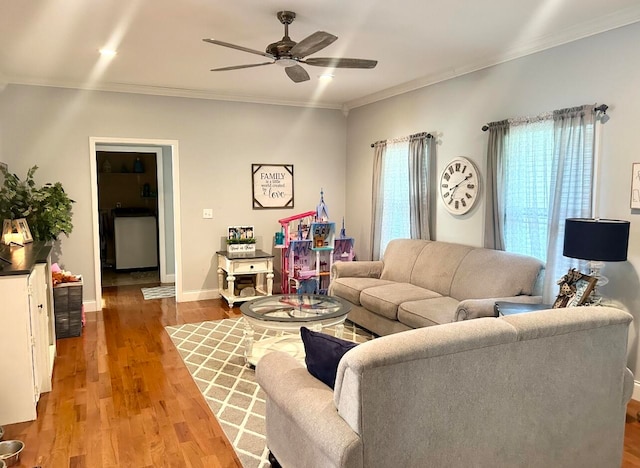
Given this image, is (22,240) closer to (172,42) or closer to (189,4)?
(172,42)

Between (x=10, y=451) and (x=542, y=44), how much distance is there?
4528 millimetres

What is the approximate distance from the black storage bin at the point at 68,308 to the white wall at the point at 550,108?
3.78m

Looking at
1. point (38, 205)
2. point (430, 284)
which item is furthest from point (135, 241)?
point (430, 284)

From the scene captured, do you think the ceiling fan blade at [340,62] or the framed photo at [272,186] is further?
the framed photo at [272,186]

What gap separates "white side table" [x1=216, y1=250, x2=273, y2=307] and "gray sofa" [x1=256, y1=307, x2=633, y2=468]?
3.45 m

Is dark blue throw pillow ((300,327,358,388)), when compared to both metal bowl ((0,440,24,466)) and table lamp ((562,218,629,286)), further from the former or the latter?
table lamp ((562,218,629,286))

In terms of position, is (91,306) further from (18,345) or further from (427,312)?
(427,312)

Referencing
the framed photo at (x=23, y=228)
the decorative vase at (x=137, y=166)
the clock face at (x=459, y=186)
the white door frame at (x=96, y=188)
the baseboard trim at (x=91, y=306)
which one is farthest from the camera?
the decorative vase at (x=137, y=166)

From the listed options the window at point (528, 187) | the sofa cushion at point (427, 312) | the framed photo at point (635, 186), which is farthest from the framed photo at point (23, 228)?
the framed photo at point (635, 186)

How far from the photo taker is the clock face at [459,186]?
459 cm

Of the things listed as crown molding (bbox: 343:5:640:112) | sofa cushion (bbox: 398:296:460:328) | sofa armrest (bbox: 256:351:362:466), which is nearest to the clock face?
crown molding (bbox: 343:5:640:112)

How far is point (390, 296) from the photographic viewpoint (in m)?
4.33

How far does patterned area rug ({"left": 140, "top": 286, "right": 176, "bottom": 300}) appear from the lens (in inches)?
251

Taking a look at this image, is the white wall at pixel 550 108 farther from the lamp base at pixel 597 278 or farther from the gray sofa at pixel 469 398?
the gray sofa at pixel 469 398
